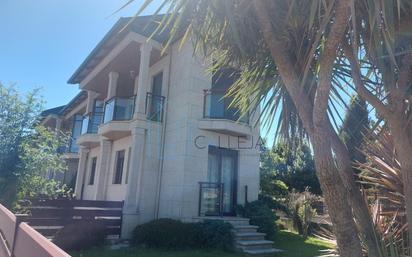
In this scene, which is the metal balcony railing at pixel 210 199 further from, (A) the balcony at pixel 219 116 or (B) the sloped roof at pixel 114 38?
(B) the sloped roof at pixel 114 38

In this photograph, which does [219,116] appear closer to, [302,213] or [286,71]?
[302,213]

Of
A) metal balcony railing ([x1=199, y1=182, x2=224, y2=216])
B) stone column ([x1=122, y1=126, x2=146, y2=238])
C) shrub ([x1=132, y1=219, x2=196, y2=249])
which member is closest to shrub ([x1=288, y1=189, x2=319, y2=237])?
metal balcony railing ([x1=199, y1=182, x2=224, y2=216])

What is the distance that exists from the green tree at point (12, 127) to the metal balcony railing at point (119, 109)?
3699 millimetres

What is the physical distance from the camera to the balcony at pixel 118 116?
1366 centimetres

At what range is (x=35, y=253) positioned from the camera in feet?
8.68

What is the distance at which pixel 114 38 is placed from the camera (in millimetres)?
14758

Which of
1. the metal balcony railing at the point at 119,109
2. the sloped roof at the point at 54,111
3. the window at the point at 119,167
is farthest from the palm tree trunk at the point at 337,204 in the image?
the sloped roof at the point at 54,111

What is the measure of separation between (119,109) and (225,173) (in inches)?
197

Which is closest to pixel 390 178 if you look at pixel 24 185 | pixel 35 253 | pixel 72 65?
pixel 35 253

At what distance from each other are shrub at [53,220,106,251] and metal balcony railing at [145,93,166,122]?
15.2ft

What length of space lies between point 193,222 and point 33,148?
5.42 metres

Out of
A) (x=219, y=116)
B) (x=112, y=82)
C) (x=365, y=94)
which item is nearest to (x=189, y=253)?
(x=219, y=116)

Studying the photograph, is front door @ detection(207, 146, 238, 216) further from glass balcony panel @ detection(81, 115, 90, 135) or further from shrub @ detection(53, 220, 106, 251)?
glass balcony panel @ detection(81, 115, 90, 135)

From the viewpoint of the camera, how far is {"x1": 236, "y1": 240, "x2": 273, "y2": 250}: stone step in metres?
10.4
